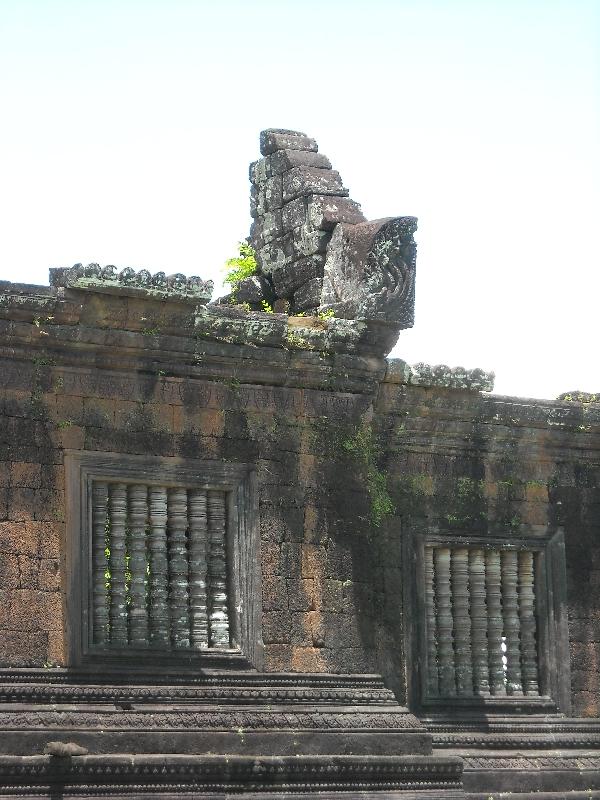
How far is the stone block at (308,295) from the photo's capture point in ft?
56.5

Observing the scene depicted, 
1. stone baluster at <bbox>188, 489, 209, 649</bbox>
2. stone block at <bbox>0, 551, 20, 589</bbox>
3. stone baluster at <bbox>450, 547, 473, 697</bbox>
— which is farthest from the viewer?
stone baluster at <bbox>450, 547, 473, 697</bbox>

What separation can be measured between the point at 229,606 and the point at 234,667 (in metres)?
0.49

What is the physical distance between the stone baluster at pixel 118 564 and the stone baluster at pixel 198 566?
1.89 ft

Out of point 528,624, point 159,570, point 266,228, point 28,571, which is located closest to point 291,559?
point 159,570

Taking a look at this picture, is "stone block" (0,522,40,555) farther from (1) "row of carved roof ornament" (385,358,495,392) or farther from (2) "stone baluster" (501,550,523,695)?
(2) "stone baluster" (501,550,523,695)

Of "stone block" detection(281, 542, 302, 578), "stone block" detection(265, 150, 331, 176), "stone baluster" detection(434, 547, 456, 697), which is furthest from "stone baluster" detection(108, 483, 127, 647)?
"stone block" detection(265, 150, 331, 176)

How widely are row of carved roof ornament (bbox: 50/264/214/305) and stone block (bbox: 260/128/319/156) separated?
2.85 meters

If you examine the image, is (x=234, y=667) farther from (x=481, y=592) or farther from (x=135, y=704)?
(x=481, y=592)

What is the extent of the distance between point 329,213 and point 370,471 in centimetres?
227

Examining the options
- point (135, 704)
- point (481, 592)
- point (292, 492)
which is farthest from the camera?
point (481, 592)

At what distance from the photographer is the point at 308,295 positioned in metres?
17.4

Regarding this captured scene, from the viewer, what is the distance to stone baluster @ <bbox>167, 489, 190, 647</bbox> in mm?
15336

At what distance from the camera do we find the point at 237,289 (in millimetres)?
18047

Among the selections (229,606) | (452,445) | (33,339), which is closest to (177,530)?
(229,606)
